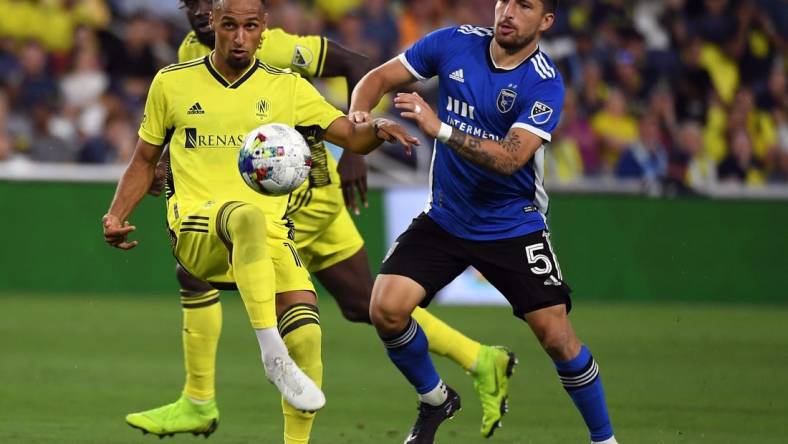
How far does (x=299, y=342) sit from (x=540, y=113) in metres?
1.53

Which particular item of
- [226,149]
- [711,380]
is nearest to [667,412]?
[711,380]

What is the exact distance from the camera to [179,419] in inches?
297

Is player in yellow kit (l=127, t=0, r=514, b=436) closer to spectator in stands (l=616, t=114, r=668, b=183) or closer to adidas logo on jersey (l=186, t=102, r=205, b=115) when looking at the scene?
adidas logo on jersey (l=186, t=102, r=205, b=115)

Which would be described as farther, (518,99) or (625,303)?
(625,303)

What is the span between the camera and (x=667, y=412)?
8.49 meters

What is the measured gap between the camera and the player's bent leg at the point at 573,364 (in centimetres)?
663

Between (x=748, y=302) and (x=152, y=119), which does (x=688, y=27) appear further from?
(x=152, y=119)

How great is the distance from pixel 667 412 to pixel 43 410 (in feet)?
12.0

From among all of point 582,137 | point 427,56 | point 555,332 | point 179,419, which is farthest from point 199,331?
point 582,137

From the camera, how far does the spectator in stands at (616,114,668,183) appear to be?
15180 millimetres

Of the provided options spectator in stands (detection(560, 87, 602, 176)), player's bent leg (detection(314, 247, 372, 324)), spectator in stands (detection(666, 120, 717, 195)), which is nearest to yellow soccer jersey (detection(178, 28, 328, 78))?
player's bent leg (detection(314, 247, 372, 324))

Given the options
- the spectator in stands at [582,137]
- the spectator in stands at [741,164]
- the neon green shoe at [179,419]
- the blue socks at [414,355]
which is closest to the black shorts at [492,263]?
the blue socks at [414,355]

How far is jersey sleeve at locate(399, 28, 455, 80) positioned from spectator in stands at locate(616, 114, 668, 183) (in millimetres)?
8436

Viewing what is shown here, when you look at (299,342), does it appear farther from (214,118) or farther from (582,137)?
(582,137)
